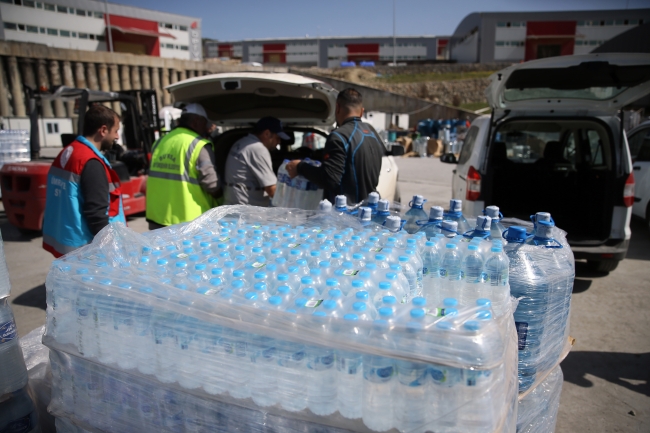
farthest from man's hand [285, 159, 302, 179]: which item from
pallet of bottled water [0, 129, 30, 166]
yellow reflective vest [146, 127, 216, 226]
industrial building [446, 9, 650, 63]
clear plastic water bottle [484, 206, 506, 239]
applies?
industrial building [446, 9, 650, 63]

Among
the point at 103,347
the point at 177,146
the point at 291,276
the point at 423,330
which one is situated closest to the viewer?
the point at 423,330

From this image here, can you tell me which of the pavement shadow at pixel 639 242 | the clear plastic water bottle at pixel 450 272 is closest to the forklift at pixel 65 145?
the clear plastic water bottle at pixel 450 272

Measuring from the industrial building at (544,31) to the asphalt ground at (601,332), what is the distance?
5726 centimetres

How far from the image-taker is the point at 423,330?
1.40 m

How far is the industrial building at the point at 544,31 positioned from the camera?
55438 mm

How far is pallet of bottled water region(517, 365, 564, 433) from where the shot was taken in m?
2.19

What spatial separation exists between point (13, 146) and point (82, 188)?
373 inches

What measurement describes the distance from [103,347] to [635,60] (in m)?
4.98

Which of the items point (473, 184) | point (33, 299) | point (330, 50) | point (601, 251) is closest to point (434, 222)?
point (473, 184)

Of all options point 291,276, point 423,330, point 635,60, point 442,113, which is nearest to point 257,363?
point 291,276

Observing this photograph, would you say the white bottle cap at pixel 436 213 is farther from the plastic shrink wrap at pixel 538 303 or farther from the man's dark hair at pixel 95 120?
the man's dark hair at pixel 95 120

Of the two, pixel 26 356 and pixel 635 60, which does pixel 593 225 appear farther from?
pixel 26 356

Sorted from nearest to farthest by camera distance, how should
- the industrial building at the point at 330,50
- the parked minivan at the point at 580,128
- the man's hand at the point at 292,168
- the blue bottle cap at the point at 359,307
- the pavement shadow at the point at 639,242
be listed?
the blue bottle cap at the point at 359,307 < the man's hand at the point at 292,168 < the parked minivan at the point at 580,128 < the pavement shadow at the point at 639,242 < the industrial building at the point at 330,50

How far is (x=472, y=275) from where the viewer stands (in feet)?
6.80
